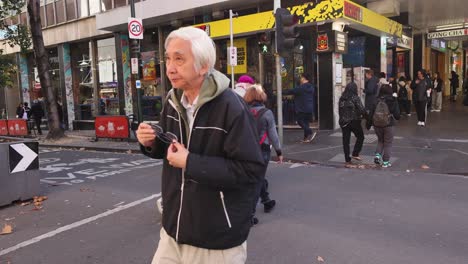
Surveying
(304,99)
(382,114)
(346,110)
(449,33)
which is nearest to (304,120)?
(304,99)

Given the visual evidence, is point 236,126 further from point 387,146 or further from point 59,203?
point 387,146

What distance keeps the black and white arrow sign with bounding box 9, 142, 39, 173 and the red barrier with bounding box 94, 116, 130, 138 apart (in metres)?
8.15

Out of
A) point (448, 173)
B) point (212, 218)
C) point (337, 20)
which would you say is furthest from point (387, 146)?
point (212, 218)

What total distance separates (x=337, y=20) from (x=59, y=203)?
33.1 feet

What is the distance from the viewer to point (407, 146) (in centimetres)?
1080

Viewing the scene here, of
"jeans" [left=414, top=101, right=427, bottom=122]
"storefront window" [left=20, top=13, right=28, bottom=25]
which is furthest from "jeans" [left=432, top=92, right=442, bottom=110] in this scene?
"storefront window" [left=20, top=13, right=28, bottom=25]

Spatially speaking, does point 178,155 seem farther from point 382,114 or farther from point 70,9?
point 70,9

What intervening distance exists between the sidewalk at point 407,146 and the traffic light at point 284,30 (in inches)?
101

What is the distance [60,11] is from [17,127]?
274 inches

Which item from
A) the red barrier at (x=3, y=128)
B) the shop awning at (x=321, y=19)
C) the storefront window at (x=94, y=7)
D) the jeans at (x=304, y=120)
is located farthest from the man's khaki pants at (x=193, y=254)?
the red barrier at (x=3, y=128)

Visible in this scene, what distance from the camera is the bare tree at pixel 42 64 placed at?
16.2 metres

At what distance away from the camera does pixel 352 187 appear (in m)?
7.18

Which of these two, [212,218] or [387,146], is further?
[387,146]

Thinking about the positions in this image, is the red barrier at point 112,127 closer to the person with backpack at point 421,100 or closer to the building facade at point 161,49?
the building facade at point 161,49
